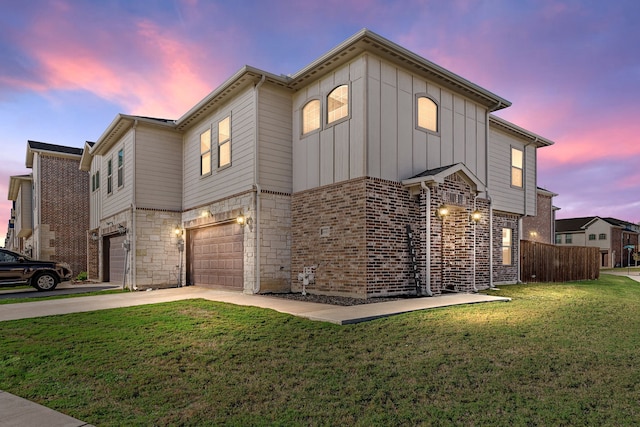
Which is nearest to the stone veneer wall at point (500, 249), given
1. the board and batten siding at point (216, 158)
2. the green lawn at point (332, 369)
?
the green lawn at point (332, 369)

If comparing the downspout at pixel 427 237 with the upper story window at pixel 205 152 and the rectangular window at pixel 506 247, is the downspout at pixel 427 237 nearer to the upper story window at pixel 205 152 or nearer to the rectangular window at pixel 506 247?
the rectangular window at pixel 506 247

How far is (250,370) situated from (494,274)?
12810 mm

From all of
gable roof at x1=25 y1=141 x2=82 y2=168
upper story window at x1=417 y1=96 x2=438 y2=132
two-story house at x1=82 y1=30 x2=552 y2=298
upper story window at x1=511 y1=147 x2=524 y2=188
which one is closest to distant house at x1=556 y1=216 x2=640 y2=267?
upper story window at x1=511 y1=147 x2=524 y2=188

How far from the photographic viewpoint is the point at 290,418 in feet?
10.9

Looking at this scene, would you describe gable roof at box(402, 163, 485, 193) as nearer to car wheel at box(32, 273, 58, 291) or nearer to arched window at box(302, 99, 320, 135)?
arched window at box(302, 99, 320, 135)

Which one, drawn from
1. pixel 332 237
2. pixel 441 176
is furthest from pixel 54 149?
pixel 441 176

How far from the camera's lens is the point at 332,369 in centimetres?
457

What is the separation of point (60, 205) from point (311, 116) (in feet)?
64.3

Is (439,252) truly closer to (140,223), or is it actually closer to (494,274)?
(494,274)

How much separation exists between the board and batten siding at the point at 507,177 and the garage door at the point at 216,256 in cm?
959

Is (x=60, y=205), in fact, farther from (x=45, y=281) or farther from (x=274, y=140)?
(x=274, y=140)

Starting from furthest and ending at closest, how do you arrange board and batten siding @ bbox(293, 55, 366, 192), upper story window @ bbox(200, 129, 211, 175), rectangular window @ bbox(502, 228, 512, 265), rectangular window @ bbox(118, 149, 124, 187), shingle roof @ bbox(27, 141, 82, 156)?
shingle roof @ bbox(27, 141, 82, 156) → rectangular window @ bbox(118, 149, 124, 187) → rectangular window @ bbox(502, 228, 512, 265) → upper story window @ bbox(200, 129, 211, 175) → board and batten siding @ bbox(293, 55, 366, 192)

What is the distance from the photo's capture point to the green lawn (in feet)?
11.2

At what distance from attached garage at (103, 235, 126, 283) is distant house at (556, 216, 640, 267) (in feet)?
164
